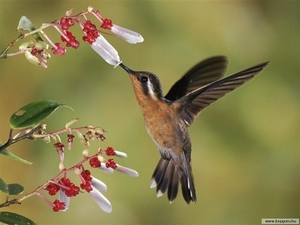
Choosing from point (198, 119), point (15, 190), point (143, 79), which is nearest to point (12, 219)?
point (15, 190)

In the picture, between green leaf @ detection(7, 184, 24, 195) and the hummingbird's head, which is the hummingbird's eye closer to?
the hummingbird's head

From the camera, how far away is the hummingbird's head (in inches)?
35.2

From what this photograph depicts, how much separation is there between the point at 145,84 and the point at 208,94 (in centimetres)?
13

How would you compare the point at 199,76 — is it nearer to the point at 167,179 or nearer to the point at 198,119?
the point at 167,179

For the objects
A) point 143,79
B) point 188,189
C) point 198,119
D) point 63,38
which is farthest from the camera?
point 198,119

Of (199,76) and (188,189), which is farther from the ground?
(199,76)

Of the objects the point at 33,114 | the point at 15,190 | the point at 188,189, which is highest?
the point at 33,114

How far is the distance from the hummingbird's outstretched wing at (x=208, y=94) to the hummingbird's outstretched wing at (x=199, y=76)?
82 mm

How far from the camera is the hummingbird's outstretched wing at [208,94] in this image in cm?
89

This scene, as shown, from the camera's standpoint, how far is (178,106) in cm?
99

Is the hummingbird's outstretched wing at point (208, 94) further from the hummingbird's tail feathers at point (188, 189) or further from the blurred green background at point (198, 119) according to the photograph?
the blurred green background at point (198, 119)

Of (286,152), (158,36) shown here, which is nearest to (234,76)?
(158,36)

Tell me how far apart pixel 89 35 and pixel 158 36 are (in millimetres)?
951

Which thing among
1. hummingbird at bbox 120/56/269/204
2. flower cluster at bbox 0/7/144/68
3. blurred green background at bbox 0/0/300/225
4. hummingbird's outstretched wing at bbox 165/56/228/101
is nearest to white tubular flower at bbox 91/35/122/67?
flower cluster at bbox 0/7/144/68
